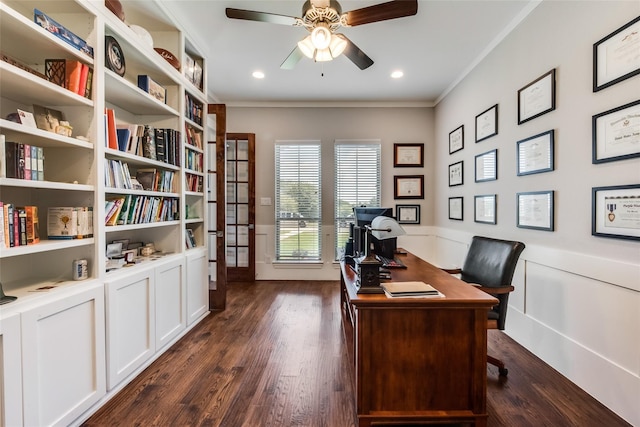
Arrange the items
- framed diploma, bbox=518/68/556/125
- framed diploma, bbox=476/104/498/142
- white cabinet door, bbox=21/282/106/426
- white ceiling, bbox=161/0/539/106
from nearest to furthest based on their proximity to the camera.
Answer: white cabinet door, bbox=21/282/106/426 → framed diploma, bbox=518/68/556/125 → white ceiling, bbox=161/0/539/106 → framed diploma, bbox=476/104/498/142

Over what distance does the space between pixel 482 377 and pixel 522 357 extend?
113 cm

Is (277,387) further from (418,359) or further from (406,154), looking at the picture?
(406,154)

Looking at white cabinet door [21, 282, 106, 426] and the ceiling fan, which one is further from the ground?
the ceiling fan

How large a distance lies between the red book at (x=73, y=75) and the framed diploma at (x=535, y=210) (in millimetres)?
3211

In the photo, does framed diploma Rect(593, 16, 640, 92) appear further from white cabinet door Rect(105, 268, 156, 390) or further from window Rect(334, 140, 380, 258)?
white cabinet door Rect(105, 268, 156, 390)

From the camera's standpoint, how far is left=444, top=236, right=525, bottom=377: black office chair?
193 cm

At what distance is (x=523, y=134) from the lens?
2453 millimetres

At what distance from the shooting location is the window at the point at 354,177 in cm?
455

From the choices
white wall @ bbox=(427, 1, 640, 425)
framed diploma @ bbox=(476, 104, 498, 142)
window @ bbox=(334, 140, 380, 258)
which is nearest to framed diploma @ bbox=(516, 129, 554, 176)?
white wall @ bbox=(427, 1, 640, 425)

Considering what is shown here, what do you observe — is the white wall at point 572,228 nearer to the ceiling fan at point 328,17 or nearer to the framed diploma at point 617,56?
the framed diploma at point 617,56

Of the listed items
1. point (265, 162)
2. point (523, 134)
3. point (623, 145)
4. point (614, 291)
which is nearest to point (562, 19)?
point (523, 134)

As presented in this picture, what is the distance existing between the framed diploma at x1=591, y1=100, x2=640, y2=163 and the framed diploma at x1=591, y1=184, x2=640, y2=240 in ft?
0.62

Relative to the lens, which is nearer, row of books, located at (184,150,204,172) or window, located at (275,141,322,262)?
row of books, located at (184,150,204,172)

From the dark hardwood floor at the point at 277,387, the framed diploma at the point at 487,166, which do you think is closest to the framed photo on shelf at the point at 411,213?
the framed diploma at the point at 487,166
